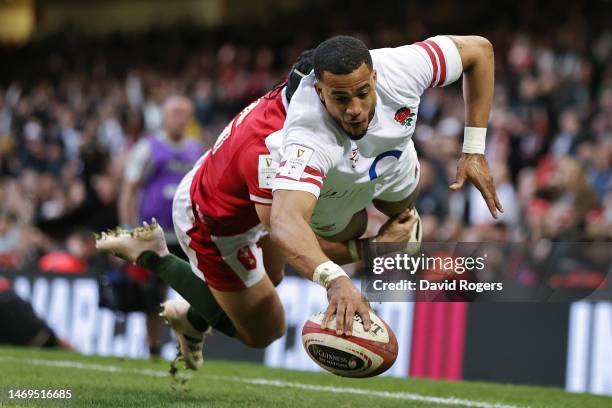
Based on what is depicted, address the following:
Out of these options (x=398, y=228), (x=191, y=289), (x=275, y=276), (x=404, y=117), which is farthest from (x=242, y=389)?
(x=404, y=117)

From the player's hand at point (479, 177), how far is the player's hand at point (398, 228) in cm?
73

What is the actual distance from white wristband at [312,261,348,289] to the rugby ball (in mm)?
174

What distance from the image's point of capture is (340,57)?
5168 mm

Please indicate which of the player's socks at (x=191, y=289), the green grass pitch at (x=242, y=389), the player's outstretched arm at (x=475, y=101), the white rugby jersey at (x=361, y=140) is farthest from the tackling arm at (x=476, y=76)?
the player's socks at (x=191, y=289)

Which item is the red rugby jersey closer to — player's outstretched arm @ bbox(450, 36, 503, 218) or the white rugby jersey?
the white rugby jersey

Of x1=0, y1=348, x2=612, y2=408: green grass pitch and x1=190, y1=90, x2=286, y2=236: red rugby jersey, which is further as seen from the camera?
x1=0, y1=348, x2=612, y2=408: green grass pitch

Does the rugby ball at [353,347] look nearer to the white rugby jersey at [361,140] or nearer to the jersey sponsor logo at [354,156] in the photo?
the white rugby jersey at [361,140]


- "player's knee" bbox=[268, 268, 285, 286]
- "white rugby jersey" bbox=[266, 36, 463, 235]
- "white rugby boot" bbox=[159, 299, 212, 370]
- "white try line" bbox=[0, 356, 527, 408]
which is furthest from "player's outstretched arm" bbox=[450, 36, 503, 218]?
"white rugby boot" bbox=[159, 299, 212, 370]

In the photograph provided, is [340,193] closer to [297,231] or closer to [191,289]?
[297,231]

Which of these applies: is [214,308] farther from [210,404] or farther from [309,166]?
[309,166]

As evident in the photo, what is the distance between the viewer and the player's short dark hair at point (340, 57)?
5.16 metres

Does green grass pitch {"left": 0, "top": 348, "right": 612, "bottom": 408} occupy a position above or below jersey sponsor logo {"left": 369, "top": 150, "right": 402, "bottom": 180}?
below

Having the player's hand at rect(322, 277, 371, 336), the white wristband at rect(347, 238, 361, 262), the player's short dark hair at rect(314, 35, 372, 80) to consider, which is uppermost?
the player's short dark hair at rect(314, 35, 372, 80)

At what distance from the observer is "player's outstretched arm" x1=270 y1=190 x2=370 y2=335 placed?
15.3ft
